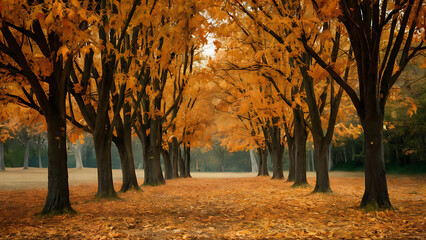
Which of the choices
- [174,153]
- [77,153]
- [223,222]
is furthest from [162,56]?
[77,153]

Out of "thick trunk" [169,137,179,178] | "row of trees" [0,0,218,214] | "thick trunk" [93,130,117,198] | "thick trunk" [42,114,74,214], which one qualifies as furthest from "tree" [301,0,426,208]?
"thick trunk" [169,137,179,178]

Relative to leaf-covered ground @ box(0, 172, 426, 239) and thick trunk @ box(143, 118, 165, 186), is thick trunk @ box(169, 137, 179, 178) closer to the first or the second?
thick trunk @ box(143, 118, 165, 186)

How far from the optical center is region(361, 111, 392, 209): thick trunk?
747 centimetres

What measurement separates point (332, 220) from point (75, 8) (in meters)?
5.97

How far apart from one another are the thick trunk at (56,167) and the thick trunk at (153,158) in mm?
8655

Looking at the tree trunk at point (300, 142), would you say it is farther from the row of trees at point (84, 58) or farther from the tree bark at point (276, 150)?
the tree bark at point (276, 150)

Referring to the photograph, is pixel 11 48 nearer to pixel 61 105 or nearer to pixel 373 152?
pixel 61 105

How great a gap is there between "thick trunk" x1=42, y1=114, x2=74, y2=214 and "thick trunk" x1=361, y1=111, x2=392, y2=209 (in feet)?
22.4

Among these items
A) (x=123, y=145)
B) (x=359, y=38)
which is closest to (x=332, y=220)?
(x=359, y=38)

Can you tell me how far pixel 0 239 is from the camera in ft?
17.0

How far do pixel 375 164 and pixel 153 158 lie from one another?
11.4 m

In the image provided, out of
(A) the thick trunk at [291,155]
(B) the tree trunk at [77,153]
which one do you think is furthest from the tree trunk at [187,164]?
(B) the tree trunk at [77,153]

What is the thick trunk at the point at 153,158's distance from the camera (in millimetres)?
16531

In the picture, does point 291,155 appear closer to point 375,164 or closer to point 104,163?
point 104,163
